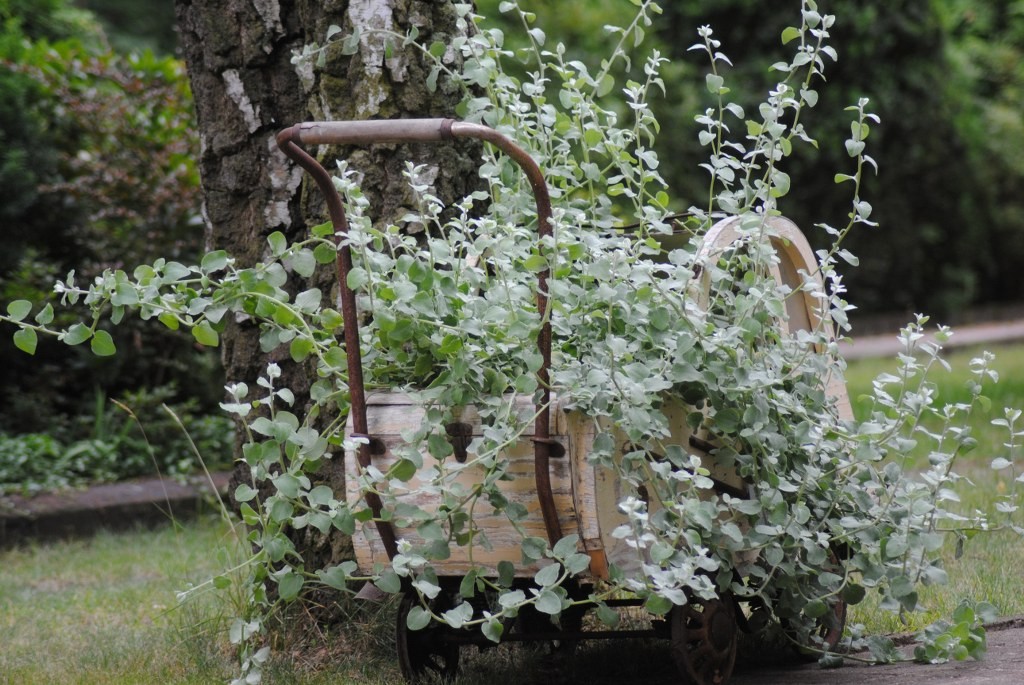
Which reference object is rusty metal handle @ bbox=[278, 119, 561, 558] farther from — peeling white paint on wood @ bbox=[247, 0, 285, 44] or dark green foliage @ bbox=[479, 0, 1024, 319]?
dark green foliage @ bbox=[479, 0, 1024, 319]

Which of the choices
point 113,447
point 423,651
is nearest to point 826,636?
point 423,651

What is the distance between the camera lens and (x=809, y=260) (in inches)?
107

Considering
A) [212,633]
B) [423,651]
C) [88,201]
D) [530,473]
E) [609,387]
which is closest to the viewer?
[609,387]

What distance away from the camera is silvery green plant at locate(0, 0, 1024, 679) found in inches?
84.6

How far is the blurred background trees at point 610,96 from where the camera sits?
6.16m

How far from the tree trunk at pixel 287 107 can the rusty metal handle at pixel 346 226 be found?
636mm

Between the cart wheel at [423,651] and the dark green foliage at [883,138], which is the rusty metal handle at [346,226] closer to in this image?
the cart wheel at [423,651]

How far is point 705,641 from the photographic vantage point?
231cm

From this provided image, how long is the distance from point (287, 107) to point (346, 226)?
94cm

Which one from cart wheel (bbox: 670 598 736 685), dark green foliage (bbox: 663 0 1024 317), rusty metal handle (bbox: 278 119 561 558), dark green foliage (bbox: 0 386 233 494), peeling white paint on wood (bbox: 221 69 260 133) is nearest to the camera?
rusty metal handle (bbox: 278 119 561 558)

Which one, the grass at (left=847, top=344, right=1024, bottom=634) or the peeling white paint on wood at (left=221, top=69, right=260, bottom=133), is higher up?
the peeling white paint on wood at (left=221, top=69, right=260, bottom=133)

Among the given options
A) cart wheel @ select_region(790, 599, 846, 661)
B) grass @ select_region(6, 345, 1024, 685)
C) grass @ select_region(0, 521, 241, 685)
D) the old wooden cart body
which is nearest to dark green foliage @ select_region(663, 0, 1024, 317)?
grass @ select_region(0, 521, 241, 685)

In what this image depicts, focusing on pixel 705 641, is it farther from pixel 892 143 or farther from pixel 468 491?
pixel 892 143

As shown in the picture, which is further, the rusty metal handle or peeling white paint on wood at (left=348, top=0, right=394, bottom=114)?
peeling white paint on wood at (left=348, top=0, right=394, bottom=114)
